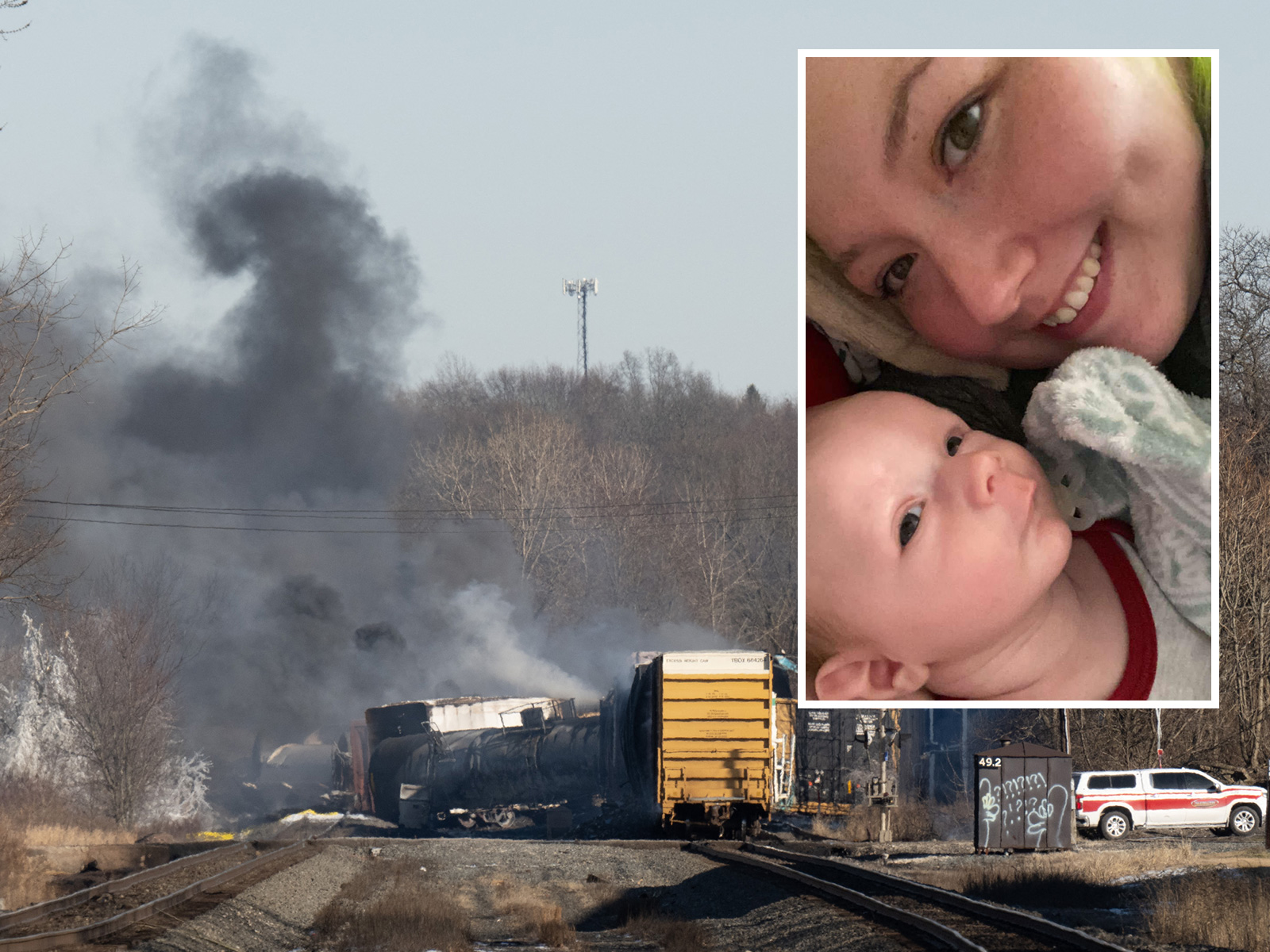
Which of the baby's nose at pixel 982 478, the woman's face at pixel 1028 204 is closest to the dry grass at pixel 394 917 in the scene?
the baby's nose at pixel 982 478

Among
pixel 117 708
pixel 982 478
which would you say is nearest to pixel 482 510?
pixel 117 708

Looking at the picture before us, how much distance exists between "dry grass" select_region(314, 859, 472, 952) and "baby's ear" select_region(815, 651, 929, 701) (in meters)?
5.02

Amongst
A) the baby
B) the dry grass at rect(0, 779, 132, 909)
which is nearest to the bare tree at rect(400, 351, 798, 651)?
the dry grass at rect(0, 779, 132, 909)

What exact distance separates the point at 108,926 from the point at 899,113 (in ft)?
30.3

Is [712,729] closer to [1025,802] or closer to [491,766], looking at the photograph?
[1025,802]

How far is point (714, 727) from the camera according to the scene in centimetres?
2219

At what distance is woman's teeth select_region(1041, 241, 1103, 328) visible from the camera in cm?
687

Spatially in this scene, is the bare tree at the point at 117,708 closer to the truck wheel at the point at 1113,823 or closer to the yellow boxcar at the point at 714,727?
the yellow boxcar at the point at 714,727

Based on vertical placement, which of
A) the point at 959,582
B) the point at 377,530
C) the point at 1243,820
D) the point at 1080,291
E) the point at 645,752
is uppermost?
the point at 377,530

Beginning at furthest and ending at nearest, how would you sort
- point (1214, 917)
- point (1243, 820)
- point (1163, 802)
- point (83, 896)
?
point (1163, 802) → point (1243, 820) → point (83, 896) → point (1214, 917)

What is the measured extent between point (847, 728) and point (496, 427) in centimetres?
4088

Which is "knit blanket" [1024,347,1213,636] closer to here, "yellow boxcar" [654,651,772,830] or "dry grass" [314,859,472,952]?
"dry grass" [314,859,472,952]

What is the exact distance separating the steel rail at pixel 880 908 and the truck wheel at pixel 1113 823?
7.38 m

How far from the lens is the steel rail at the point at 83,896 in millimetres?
11773
